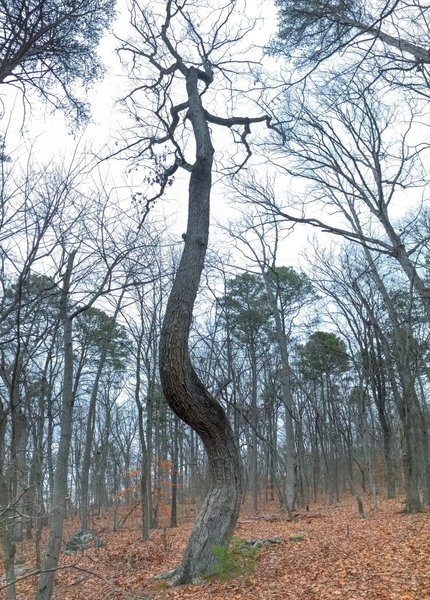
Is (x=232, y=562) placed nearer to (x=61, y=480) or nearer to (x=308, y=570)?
(x=308, y=570)

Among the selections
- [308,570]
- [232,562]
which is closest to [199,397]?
[232,562]

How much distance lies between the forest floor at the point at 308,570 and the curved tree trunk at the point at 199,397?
49 cm

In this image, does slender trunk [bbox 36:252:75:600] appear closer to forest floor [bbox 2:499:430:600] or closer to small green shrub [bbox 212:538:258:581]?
forest floor [bbox 2:499:430:600]

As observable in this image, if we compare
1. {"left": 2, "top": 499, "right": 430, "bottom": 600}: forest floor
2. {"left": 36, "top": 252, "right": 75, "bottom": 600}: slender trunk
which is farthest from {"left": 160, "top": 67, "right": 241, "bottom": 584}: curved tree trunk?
{"left": 36, "top": 252, "right": 75, "bottom": 600}: slender trunk

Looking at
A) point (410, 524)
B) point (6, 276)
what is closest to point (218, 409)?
point (6, 276)

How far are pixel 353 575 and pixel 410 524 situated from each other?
13.7 ft

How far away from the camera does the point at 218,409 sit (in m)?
5.57

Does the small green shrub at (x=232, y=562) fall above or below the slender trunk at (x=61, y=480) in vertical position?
below

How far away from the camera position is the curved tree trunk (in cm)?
528

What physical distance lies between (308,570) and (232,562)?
1.05m

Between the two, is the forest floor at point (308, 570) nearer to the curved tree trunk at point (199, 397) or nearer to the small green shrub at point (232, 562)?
the small green shrub at point (232, 562)

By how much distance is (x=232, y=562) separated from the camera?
5.86m

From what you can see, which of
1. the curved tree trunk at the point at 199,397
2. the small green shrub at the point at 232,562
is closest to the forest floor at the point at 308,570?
the small green shrub at the point at 232,562

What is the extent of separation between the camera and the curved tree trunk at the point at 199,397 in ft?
17.3
